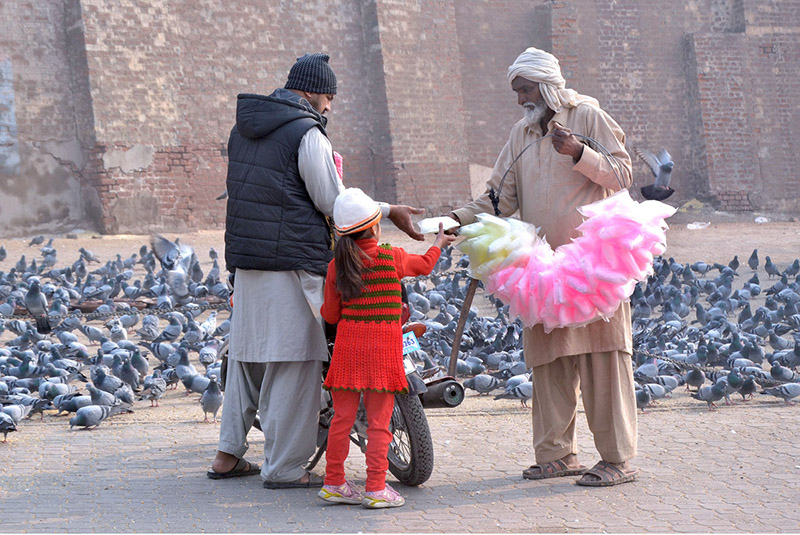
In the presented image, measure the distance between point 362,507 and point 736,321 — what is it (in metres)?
7.26

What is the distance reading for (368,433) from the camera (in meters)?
4.02

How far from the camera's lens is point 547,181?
14.8 ft

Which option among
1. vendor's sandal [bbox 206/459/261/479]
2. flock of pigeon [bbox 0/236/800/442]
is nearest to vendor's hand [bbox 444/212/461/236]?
flock of pigeon [bbox 0/236/800/442]

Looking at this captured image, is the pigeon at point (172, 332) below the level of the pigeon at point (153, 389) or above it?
above

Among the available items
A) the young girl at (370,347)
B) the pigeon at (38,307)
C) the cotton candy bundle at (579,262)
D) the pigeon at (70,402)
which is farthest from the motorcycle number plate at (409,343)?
the pigeon at (38,307)

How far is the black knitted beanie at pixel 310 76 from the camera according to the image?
4371 millimetres

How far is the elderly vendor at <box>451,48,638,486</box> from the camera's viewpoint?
170 inches

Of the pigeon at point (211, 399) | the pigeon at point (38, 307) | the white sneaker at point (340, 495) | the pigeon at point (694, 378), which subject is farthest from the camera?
the pigeon at point (38, 307)

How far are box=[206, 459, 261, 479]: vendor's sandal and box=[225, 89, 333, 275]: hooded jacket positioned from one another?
1037 mm

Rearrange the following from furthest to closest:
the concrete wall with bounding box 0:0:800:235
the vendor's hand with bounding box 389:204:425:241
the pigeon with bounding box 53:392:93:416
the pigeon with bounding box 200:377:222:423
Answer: the concrete wall with bounding box 0:0:800:235 < the pigeon with bounding box 53:392:93:416 < the pigeon with bounding box 200:377:222:423 < the vendor's hand with bounding box 389:204:425:241

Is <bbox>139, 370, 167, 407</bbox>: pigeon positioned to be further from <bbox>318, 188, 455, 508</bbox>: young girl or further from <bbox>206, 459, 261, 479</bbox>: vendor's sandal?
<bbox>318, 188, 455, 508</bbox>: young girl

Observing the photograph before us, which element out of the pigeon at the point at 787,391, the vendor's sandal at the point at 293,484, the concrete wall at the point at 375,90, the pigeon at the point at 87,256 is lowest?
the pigeon at the point at 787,391

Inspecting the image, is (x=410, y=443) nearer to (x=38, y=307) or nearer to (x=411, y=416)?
(x=411, y=416)

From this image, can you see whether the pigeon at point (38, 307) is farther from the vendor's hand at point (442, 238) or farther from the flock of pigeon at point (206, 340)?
the vendor's hand at point (442, 238)
